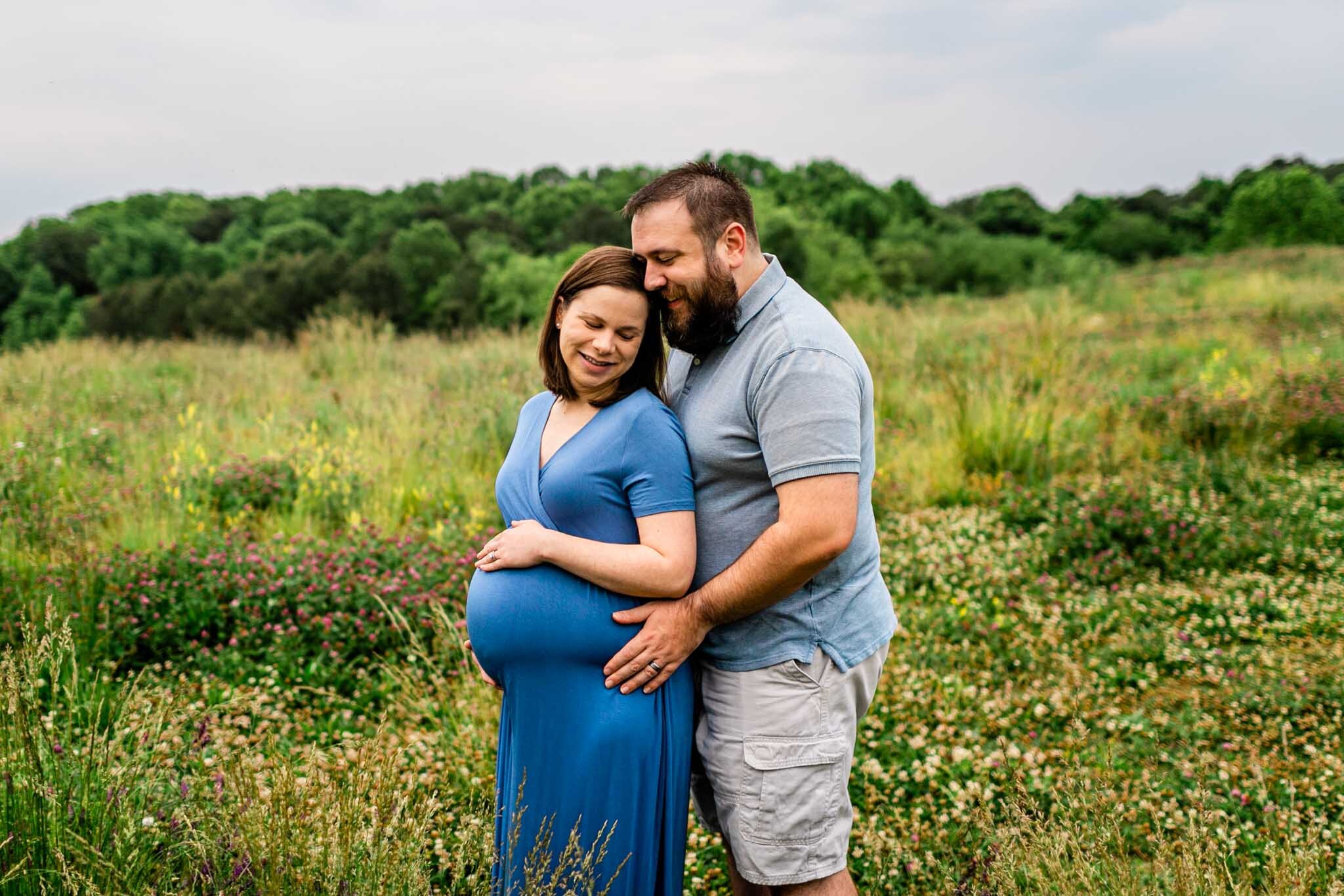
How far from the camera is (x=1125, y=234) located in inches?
1706

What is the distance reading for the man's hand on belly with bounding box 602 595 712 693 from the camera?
2.19m

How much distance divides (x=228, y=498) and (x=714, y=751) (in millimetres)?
4965

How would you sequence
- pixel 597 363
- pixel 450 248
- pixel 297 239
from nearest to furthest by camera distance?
pixel 597 363 → pixel 450 248 → pixel 297 239

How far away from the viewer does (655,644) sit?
7.16ft

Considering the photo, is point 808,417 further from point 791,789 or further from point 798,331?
point 791,789

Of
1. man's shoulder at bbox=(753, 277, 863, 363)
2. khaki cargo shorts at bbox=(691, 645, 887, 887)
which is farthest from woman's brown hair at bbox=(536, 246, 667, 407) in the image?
khaki cargo shorts at bbox=(691, 645, 887, 887)

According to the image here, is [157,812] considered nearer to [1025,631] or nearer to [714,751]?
[714,751]

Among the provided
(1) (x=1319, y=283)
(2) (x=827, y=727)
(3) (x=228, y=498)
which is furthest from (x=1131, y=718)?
(1) (x=1319, y=283)

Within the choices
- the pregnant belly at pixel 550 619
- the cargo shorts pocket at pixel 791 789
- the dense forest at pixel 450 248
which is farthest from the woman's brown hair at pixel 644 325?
the dense forest at pixel 450 248

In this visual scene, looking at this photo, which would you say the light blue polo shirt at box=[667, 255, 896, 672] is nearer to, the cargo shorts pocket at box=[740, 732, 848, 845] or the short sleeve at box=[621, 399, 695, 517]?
the short sleeve at box=[621, 399, 695, 517]

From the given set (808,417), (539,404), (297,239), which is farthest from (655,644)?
(297,239)

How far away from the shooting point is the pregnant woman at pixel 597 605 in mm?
2197

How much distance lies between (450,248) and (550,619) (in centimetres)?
2325

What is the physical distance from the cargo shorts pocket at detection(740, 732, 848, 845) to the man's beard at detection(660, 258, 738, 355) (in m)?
1.06
